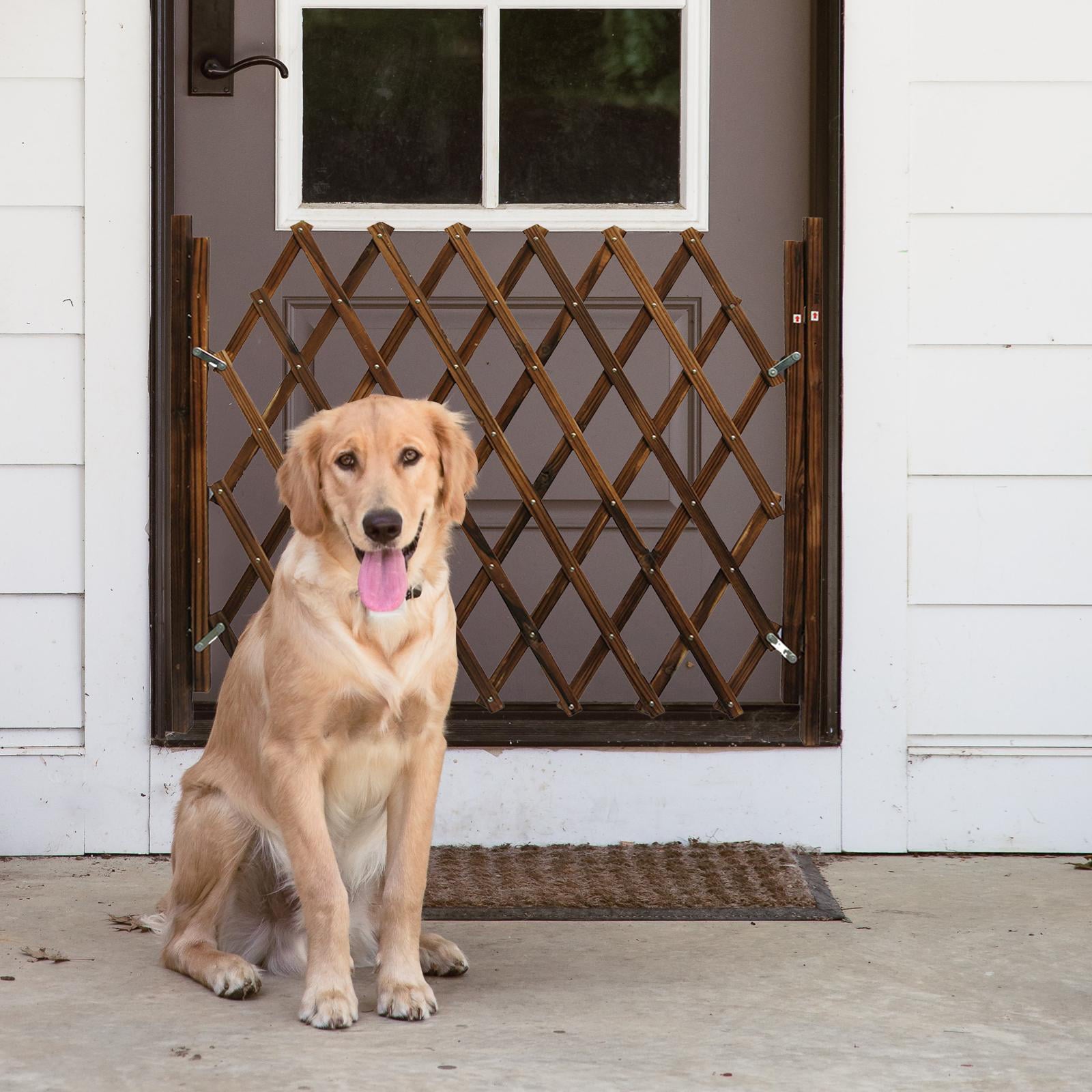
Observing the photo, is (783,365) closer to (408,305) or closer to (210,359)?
(408,305)

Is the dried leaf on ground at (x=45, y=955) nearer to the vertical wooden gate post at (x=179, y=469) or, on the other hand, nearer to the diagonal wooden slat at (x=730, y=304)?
the vertical wooden gate post at (x=179, y=469)

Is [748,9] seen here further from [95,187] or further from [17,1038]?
[17,1038]

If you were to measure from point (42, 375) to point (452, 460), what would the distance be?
1231 millimetres

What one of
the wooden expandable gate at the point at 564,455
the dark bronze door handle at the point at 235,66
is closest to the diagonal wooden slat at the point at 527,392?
the wooden expandable gate at the point at 564,455

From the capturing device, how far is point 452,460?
2.09 metres

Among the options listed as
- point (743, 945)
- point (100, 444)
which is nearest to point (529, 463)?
point (100, 444)

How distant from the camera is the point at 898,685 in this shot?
2906 millimetres

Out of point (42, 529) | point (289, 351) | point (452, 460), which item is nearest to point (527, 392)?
point (289, 351)

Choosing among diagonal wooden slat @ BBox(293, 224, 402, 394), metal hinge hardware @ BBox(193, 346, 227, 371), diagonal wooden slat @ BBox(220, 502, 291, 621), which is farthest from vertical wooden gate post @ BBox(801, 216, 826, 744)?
metal hinge hardware @ BBox(193, 346, 227, 371)

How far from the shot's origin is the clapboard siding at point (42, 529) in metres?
2.85

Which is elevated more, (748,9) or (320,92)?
(748,9)

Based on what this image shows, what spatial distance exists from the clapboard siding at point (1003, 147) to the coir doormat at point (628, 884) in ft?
4.89

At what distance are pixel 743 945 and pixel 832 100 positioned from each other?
1.82m

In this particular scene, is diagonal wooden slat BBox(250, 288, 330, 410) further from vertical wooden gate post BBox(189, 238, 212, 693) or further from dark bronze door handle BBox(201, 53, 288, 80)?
dark bronze door handle BBox(201, 53, 288, 80)
